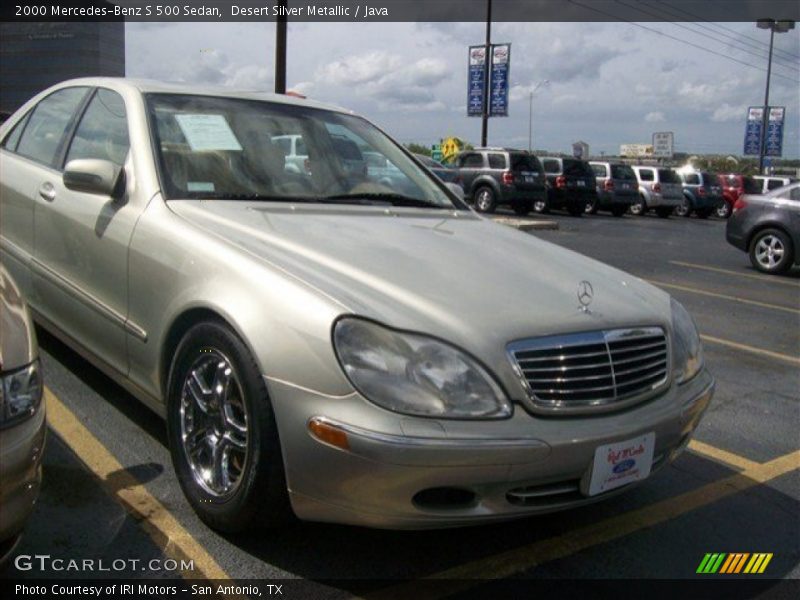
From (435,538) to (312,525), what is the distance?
1.48 ft

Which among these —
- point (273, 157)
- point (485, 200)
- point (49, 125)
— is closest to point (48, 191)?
point (49, 125)

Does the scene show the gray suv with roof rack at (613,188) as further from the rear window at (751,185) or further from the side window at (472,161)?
the rear window at (751,185)

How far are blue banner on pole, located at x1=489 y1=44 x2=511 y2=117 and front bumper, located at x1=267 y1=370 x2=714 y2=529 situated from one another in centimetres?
2678

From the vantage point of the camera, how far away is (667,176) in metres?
26.8

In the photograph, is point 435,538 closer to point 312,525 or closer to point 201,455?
point 312,525

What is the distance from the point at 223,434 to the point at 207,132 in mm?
1499

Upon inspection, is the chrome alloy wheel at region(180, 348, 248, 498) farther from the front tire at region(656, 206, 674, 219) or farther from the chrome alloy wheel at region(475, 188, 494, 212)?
the front tire at region(656, 206, 674, 219)

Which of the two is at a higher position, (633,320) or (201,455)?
(633,320)

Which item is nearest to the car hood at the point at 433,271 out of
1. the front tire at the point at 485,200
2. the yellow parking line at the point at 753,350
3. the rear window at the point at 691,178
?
the yellow parking line at the point at 753,350

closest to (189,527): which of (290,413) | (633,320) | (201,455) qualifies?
(201,455)

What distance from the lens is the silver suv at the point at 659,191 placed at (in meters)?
26.3

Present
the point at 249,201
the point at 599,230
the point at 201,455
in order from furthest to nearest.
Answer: the point at 599,230
the point at 249,201
the point at 201,455

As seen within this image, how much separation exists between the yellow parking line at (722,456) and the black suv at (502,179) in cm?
1712

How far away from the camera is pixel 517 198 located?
2109cm
